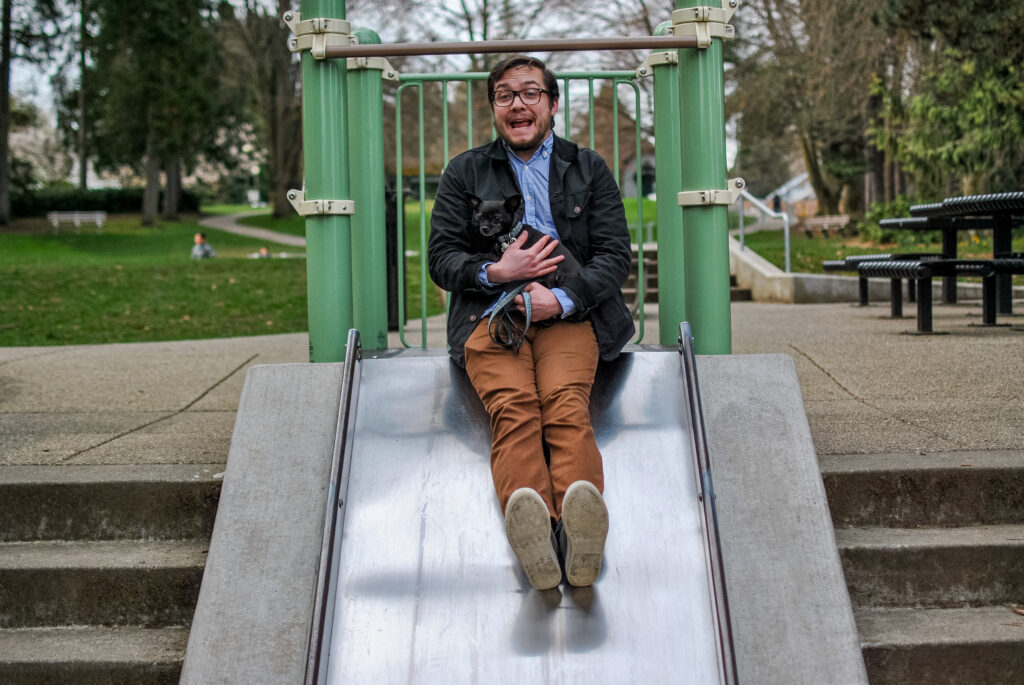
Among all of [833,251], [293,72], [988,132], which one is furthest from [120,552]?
[293,72]

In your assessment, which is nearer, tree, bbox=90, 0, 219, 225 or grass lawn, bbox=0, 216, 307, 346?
grass lawn, bbox=0, 216, 307, 346

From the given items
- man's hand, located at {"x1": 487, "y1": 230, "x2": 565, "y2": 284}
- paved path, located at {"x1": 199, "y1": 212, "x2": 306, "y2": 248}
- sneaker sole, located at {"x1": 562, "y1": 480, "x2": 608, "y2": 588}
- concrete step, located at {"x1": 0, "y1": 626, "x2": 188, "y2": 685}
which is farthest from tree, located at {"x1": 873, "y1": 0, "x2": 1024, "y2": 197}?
paved path, located at {"x1": 199, "y1": 212, "x2": 306, "y2": 248}

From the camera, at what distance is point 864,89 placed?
24.4 metres

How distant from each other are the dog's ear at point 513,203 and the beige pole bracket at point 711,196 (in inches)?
33.2

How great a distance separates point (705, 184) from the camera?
432 cm

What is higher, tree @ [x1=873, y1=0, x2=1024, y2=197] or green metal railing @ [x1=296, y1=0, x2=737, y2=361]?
tree @ [x1=873, y1=0, x2=1024, y2=197]

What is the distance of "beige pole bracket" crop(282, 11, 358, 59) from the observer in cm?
416

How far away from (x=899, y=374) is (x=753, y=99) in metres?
24.6

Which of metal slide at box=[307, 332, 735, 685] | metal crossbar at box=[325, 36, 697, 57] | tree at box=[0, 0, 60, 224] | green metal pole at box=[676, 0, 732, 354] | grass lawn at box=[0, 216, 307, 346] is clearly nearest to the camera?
metal slide at box=[307, 332, 735, 685]

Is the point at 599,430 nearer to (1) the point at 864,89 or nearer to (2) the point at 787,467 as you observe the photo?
(2) the point at 787,467

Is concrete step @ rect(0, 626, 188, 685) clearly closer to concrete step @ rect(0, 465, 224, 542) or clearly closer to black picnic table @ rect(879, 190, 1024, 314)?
concrete step @ rect(0, 465, 224, 542)

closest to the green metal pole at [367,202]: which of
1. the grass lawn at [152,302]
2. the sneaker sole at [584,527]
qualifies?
Answer: the sneaker sole at [584,527]

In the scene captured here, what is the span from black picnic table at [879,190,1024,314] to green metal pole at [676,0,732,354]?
4586mm

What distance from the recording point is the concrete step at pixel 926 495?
3.95 metres
